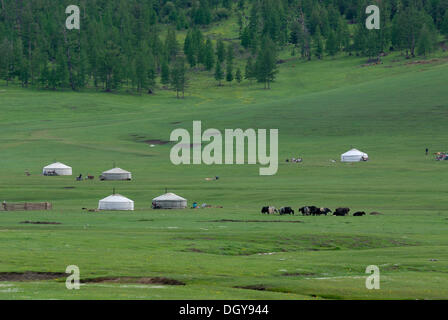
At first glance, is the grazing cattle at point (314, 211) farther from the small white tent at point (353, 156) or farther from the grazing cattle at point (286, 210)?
the small white tent at point (353, 156)

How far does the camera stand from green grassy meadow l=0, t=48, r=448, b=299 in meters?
35.6

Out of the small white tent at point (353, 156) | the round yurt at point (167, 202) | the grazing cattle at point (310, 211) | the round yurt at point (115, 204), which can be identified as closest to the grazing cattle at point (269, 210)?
the grazing cattle at point (310, 211)

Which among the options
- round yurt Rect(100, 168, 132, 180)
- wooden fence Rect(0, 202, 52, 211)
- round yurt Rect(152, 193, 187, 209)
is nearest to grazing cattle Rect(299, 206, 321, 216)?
round yurt Rect(152, 193, 187, 209)

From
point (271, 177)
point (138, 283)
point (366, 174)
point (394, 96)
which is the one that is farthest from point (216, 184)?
point (394, 96)

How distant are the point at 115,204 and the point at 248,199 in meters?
15.0

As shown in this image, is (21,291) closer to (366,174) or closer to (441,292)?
(441,292)

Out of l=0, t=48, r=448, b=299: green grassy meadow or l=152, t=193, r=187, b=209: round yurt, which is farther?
l=152, t=193, r=187, b=209: round yurt

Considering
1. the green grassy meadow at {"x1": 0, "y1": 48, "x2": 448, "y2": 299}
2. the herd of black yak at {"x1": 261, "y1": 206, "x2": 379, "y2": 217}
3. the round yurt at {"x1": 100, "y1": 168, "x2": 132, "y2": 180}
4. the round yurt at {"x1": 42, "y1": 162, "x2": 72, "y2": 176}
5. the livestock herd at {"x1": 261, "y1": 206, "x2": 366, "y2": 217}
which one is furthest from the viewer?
the round yurt at {"x1": 42, "y1": 162, "x2": 72, "y2": 176}

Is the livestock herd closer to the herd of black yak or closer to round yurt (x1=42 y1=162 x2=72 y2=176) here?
the herd of black yak

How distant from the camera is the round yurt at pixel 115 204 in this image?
75488mm

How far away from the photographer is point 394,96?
172875 millimetres

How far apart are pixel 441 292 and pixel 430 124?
12026 cm

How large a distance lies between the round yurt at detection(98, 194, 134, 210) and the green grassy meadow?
1534mm

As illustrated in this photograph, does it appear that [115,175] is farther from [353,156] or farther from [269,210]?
[353,156]
